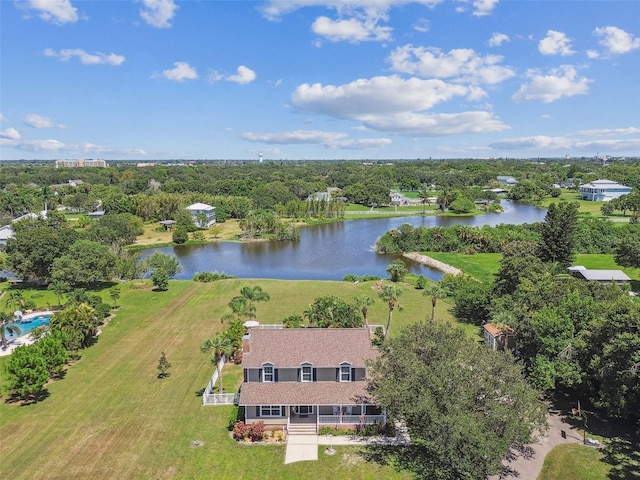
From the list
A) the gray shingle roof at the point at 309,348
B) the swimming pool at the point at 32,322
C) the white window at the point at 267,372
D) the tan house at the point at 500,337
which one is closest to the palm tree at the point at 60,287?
the swimming pool at the point at 32,322

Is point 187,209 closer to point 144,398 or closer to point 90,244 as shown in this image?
point 90,244

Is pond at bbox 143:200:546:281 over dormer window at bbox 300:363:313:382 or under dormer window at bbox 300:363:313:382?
under

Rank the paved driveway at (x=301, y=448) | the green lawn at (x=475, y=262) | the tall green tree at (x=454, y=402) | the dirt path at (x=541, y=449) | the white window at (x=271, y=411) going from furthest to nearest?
the green lawn at (x=475, y=262) → the white window at (x=271, y=411) → the paved driveway at (x=301, y=448) → the dirt path at (x=541, y=449) → the tall green tree at (x=454, y=402)

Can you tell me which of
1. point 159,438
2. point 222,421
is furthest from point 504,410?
point 159,438

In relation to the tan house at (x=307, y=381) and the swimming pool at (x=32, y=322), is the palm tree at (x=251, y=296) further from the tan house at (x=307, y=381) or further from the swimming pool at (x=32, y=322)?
the swimming pool at (x=32, y=322)

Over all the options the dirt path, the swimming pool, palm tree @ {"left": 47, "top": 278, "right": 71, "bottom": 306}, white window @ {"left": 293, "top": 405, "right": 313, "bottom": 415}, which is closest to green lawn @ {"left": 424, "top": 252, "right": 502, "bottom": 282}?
the dirt path

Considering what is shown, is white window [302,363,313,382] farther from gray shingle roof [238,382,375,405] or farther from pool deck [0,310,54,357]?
pool deck [0,310,54,357]

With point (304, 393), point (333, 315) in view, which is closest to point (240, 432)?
point (304, 393)
